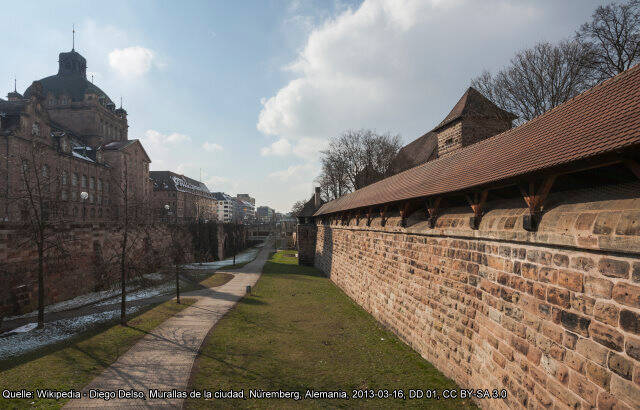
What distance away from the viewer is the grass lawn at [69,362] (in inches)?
233

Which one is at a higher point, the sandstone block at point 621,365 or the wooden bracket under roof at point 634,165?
the wooden bracket under roof at point 634,165

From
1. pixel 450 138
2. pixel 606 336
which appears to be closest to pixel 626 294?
pixel 606 336

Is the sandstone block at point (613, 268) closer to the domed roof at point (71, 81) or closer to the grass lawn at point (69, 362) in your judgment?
the grass lawn at point (69, 362)

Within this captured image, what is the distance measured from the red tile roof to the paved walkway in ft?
21.2

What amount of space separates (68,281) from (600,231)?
19258mm

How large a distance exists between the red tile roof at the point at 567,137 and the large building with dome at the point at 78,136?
1262 inches

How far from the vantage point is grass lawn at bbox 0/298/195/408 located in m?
5.93

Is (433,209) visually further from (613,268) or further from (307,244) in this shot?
(307,244)

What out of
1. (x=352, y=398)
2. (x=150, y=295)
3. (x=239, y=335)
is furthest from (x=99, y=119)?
(x=352, y=398)

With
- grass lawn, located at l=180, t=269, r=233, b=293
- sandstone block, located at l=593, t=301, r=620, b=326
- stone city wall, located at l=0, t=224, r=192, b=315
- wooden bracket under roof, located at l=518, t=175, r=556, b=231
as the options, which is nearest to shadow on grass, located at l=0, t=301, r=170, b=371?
stone city wall, located at l=0, t=224, r=192, b=315

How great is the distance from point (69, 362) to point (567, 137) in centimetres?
1034

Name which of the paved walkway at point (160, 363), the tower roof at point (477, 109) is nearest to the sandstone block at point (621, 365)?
the paved walkway at point (160, 363)

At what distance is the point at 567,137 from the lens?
3.96m

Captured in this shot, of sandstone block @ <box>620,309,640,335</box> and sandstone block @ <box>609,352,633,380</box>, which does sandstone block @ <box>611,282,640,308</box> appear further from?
sandstone block @ <box>609,352,633,380</box>
